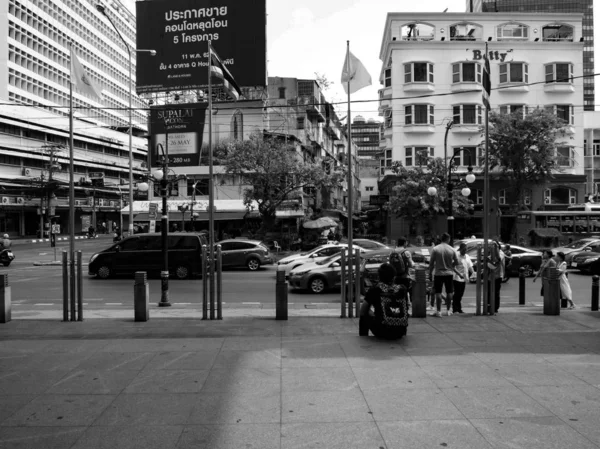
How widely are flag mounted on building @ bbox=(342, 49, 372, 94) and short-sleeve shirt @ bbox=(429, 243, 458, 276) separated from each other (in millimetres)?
4698

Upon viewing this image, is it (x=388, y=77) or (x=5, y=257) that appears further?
(x=388, y=77)

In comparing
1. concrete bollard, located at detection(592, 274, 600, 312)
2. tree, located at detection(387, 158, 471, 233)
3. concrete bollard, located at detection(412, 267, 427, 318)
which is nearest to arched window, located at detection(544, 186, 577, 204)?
tree, located at detection(387, 158, 471, 233)

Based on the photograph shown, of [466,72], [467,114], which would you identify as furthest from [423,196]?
[466,72]

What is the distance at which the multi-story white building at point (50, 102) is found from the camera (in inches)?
2441

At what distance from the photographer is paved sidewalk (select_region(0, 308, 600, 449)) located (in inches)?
211

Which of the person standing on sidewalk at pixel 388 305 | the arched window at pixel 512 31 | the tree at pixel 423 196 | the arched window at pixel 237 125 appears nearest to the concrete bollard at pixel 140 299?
the person standing on sidewalk at pixel 388 305

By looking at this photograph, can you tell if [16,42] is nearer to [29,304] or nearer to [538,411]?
[29,304]

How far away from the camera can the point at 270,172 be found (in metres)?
34.5

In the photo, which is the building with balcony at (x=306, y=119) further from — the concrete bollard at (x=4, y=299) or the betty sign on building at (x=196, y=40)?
the concrete bollard at (x=4, y=299)

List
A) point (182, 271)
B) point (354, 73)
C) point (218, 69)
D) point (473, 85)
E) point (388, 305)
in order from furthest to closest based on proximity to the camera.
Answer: point (473, 85) < point (182, 271) < point (218, 69) < point (354, 73) < point (388, 305)

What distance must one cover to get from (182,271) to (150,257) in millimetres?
1473

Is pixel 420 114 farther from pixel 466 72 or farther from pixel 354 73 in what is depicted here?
pixel 354 73

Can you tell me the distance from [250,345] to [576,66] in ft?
150

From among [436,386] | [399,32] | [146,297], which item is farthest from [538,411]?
[399,32]
